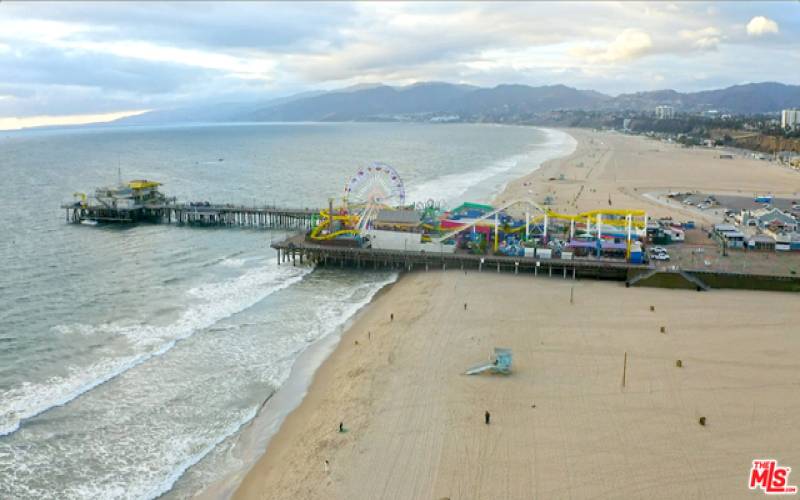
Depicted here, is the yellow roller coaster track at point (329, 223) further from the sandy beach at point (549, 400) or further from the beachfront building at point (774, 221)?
the beachfront building at point (774, 221)

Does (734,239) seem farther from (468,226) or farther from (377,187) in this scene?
(377,187)

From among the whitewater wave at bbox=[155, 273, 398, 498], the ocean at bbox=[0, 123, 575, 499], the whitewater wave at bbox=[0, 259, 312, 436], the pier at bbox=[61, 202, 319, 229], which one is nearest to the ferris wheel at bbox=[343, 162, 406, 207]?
the ocean at bbox=[0, 123, 575, 499]

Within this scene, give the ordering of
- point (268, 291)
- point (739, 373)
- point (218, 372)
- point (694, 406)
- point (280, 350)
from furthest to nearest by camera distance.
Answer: point (268, 291) → point (280, 350) → point (218, 372) → point (739, 373) → point (694, 406)

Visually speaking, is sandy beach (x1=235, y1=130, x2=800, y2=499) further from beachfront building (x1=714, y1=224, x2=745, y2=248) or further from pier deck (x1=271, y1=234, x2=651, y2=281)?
beachfront building (x1=714, y1=224, x2=745, y2=248)

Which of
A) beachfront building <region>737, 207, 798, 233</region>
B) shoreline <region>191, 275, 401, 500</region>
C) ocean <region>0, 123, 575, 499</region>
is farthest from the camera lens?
beachfront building <region>737, 207, 798, 233</region>

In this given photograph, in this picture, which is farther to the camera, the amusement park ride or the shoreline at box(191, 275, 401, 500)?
the amusement park ride

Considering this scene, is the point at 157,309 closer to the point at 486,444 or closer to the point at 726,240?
the point at 486,444

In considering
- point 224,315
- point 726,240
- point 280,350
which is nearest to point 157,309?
point 224,315
